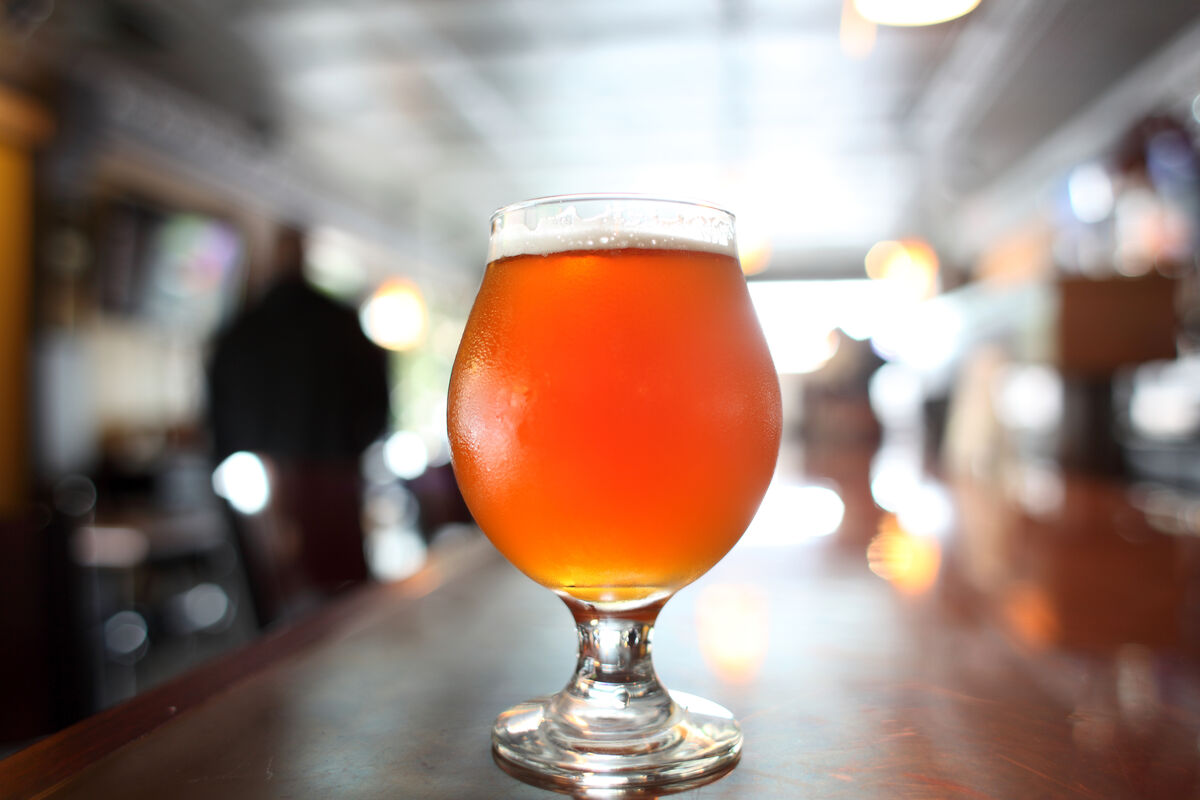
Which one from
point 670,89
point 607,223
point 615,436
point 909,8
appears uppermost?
point 670,89

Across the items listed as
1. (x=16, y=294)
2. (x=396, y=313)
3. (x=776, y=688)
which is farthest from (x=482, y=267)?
(x=776, y=688)

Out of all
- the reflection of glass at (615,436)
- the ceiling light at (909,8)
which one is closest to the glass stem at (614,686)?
the reflection of glass at (615,436)

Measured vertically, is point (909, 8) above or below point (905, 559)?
above

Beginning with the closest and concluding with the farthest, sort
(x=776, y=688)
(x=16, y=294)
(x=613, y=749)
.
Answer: (x=613, y=749), (x=776, y=688), (x=16, y=294)

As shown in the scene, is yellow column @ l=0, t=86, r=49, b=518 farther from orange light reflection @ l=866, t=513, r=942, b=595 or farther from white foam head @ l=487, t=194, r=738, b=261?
white foam head @ l=487, t=194, r=738, b=261

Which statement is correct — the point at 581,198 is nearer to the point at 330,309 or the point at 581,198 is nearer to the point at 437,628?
the point at 437,628

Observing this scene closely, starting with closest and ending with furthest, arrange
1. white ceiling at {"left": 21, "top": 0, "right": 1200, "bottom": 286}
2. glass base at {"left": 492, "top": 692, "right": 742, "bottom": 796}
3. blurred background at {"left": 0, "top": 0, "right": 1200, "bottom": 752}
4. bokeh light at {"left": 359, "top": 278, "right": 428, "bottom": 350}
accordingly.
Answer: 1. glass base at {"left": 492, "top": 692, "right": 742, "bottom": 796}
2. blurred background at {"left": 0, "top": 0, "right": 1200, "bottom": 752}
3. white ceiling at {"left": 21, "top": 0, "right": 1200, "bottom": 286}
4. bokeh light at {"left": 359, "top": 278, "right": 428, "bottom": 350}

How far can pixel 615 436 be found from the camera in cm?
42

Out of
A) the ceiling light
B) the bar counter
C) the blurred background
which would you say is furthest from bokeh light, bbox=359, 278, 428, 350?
the bar counter

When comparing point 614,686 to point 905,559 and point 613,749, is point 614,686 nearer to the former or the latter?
point 613,749

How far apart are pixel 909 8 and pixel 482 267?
134 inches

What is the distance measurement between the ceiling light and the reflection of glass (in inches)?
121

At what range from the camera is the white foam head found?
451 millimetres

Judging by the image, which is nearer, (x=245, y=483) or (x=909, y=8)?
(x=245, y=483)
